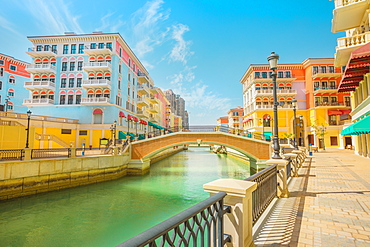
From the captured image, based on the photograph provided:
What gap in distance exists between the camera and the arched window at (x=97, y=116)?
1191 inches

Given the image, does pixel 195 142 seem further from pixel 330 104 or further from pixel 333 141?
pixel 330 104

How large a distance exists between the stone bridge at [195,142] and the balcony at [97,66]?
45.1 feet

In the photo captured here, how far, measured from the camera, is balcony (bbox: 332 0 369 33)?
15844mm

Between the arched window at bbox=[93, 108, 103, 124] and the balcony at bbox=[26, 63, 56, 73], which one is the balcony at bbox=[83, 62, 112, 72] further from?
the arched window at bbox=[93, 108, 103, 124]

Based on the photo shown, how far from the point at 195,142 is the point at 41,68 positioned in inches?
1031

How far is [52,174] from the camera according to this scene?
14547 mm

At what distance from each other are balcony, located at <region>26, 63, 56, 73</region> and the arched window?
9380 mm

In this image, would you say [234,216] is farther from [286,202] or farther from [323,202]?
[323,202]

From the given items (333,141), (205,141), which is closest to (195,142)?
(205,141)

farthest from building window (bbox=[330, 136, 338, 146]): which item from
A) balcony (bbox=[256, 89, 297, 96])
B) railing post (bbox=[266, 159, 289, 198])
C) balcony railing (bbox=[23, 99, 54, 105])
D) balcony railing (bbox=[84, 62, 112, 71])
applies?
balcony railing (bbox=[23, 99, 54, 105])

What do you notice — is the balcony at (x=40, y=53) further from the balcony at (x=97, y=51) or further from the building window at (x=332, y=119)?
the building window at (x=332, y=119)

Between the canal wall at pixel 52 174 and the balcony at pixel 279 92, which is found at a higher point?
the balcony at pixel 279 92

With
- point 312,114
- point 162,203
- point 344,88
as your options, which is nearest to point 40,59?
point 162,203

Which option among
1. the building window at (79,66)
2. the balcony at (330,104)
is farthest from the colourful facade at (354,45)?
the building window at (79,66)
